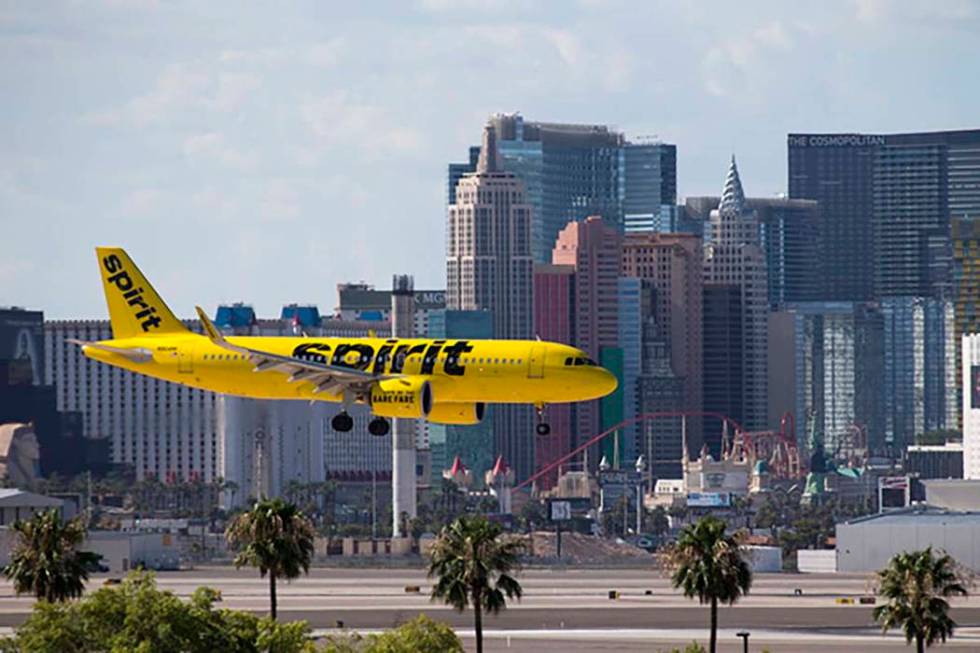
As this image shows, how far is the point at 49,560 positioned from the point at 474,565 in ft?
86.3

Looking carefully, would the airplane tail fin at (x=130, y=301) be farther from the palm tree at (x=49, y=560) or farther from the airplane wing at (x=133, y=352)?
the palm tree at (x=49, y=560)

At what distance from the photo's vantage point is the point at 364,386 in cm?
17712

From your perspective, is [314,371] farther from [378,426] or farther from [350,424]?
[378,426]

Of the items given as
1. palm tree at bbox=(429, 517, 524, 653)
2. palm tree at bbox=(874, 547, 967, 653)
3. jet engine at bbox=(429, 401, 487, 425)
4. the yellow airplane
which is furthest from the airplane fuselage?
palm tree at bbox=(874, 547, 967, 653)

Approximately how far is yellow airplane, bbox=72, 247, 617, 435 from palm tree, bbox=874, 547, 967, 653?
22.1 meters

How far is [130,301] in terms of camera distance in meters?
189

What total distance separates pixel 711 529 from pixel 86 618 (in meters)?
51.9

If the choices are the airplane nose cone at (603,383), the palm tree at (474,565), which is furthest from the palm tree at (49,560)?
the airplane nose cone at (603,383)

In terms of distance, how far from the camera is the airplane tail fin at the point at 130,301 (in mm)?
187750

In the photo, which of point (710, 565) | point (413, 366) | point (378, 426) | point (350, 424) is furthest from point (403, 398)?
point (710, 565)

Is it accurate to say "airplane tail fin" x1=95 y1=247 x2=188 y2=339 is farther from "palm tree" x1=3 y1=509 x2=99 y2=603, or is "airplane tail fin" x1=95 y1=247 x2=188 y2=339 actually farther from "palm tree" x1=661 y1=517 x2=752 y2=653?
"palm tree" x1=661 y1=517 x2=752 y2=653

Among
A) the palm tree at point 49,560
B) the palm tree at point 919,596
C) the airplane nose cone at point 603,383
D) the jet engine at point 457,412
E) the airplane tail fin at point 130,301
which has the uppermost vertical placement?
the airplane tail fin at point 130,301

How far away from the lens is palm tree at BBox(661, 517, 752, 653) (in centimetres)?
18550

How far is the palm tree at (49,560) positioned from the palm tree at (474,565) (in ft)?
72.0
